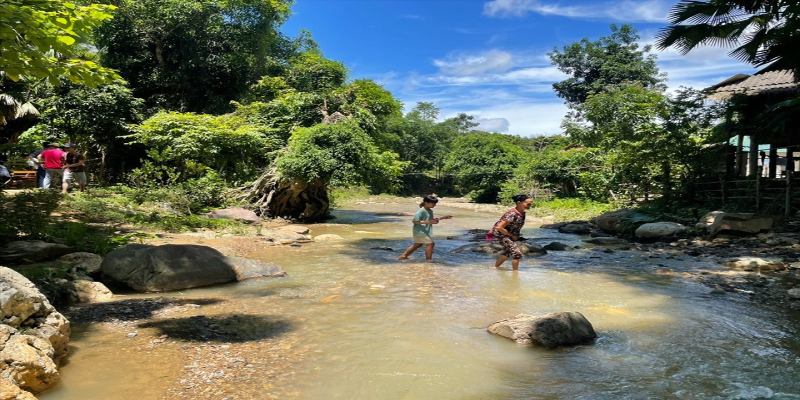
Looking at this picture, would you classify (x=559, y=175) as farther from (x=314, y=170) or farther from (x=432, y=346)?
(x=432, y=346)

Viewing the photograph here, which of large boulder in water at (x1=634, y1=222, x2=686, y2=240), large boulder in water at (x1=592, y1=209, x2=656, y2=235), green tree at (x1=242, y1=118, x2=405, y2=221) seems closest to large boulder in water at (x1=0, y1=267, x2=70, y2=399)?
green tree at (x1=242, y1=118, x2=405, y2=221)

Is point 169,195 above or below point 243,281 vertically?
above

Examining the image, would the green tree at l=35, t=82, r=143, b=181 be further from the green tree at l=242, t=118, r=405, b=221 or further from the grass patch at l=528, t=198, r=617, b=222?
the grass patch at l=528, t=198, r=617, b=222

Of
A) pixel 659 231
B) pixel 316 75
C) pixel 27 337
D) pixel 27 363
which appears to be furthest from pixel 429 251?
pixel 316 75

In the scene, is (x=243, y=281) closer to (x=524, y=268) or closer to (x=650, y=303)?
(x=524, y=268)

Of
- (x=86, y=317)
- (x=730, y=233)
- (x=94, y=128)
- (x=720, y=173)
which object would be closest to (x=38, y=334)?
(x=86, y=317)

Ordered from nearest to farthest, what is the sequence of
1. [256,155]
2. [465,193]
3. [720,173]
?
[720,173]
[256,155]
[465,193]

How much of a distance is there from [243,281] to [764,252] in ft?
39.0

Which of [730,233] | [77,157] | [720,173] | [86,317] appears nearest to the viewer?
[86,317]

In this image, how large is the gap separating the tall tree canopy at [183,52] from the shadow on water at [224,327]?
2370 cm

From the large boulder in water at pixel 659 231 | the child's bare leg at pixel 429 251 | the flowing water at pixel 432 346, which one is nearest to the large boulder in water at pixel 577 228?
the large boulder in water at pixel 659 231

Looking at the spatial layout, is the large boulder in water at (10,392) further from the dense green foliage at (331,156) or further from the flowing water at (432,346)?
the dense green foliage at (331,156)

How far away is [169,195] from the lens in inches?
642

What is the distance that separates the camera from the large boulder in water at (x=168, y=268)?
8.15 metres
